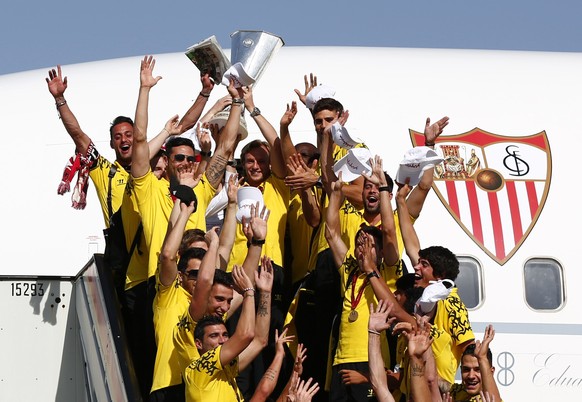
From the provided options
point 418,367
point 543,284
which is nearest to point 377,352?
point 418,367

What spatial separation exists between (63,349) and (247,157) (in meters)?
2.29

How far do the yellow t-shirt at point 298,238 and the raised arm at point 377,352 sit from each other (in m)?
1.94

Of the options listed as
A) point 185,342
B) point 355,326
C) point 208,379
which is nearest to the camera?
point 208,379

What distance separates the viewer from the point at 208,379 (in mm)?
6848

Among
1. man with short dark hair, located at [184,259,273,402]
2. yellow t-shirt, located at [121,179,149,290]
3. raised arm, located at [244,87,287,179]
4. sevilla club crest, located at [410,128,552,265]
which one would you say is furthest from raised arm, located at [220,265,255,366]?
sevilla club crest, located at [410,128,552,265]

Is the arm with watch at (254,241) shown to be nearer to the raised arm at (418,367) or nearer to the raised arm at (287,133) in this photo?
the raised arm at (287,133)

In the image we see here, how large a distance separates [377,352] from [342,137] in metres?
1.87

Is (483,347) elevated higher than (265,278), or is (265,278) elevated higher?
(265,278)

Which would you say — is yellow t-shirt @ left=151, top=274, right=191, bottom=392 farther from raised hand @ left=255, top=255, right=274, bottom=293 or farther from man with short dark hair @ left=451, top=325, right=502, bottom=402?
man with short dark hair @ left=451, top=325, right=502, bottom=402

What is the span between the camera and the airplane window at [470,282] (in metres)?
10.6

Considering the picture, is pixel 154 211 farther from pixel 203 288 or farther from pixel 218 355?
pixel 218 355

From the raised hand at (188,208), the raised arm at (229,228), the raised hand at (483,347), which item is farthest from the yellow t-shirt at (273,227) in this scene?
the raised hand at (483,347)

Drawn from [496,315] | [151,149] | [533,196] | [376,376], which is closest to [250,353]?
[376,376]

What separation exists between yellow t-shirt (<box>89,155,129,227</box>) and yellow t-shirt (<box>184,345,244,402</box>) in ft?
8.07
